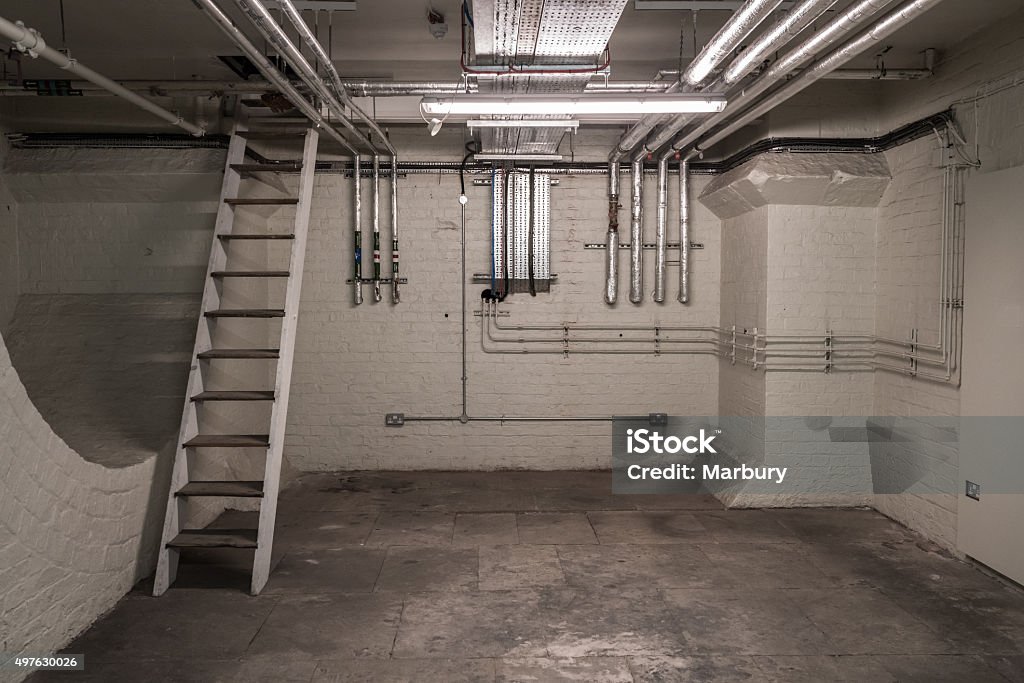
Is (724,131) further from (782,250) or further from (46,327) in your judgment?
(46,327)

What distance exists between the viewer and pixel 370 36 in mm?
4984

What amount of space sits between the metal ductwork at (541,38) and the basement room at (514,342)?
3 cm

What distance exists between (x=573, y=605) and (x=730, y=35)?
9.75ft

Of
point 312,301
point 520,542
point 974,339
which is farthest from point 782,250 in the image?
point 312,301

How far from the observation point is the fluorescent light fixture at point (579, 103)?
13.3 ft

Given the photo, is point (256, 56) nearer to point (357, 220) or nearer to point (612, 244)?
point (357, 220)

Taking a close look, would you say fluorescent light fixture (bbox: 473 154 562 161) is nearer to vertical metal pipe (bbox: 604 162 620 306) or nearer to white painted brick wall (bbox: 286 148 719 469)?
white painted brick wall (bbox: 286 148 719 469)

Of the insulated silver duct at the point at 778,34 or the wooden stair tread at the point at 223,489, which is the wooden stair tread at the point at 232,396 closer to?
the wooden stair tread at the point at 223,489

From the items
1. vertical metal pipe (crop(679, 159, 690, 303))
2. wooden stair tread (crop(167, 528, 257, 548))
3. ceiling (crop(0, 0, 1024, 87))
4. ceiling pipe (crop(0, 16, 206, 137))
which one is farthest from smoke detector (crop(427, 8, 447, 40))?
wooden stair tread (crop(167, 528, 257, 548))

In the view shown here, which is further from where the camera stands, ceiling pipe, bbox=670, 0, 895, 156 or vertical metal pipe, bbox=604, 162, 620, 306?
vertical metal pipe, bbox=604, 162, 620, 306

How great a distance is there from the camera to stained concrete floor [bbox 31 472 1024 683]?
133 inches

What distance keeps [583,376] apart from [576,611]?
11.0 feet

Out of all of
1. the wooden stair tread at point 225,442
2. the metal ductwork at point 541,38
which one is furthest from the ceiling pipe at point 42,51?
the wooden stair tread at point 225,442

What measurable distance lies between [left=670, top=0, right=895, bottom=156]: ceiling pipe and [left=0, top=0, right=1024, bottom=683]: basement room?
0.09 ft
